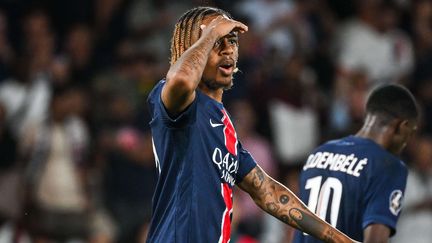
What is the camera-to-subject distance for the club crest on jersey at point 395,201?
5.92 m

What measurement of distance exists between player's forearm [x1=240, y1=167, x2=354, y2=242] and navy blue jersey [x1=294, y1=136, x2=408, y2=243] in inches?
21.1

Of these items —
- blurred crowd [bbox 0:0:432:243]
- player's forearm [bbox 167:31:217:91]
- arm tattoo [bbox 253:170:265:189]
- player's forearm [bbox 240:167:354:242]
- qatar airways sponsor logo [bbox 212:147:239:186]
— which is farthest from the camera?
blurred crowd [bbox 0:0:432:243]

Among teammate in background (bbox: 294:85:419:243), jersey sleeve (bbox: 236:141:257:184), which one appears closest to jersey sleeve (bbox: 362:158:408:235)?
teammate in background (bbox: 294:85:419:243)

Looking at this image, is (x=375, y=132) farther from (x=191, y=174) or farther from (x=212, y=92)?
(x=191, y=174)

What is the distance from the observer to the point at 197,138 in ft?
16.5

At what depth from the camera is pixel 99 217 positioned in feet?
35.6

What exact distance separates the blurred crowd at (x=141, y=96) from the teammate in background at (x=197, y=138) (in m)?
4.57

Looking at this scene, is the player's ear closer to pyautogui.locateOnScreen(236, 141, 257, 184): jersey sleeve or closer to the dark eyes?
pyautogui.locateOnScreen(236, 141, 257, 184): jersey sleeve

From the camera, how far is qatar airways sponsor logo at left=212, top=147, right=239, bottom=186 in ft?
16.8

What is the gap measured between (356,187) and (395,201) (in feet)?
0.75

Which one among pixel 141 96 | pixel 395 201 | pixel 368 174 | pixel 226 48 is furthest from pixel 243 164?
pixel 141 96

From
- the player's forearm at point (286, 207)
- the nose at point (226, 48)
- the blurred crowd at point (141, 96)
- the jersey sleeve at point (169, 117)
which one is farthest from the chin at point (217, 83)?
the blurred crowd at point (141, 96)

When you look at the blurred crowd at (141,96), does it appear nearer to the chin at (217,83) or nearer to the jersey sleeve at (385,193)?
the jersey sleeve at (385,193)

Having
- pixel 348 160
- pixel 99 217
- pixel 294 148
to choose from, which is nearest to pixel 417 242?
pixel 294 148
